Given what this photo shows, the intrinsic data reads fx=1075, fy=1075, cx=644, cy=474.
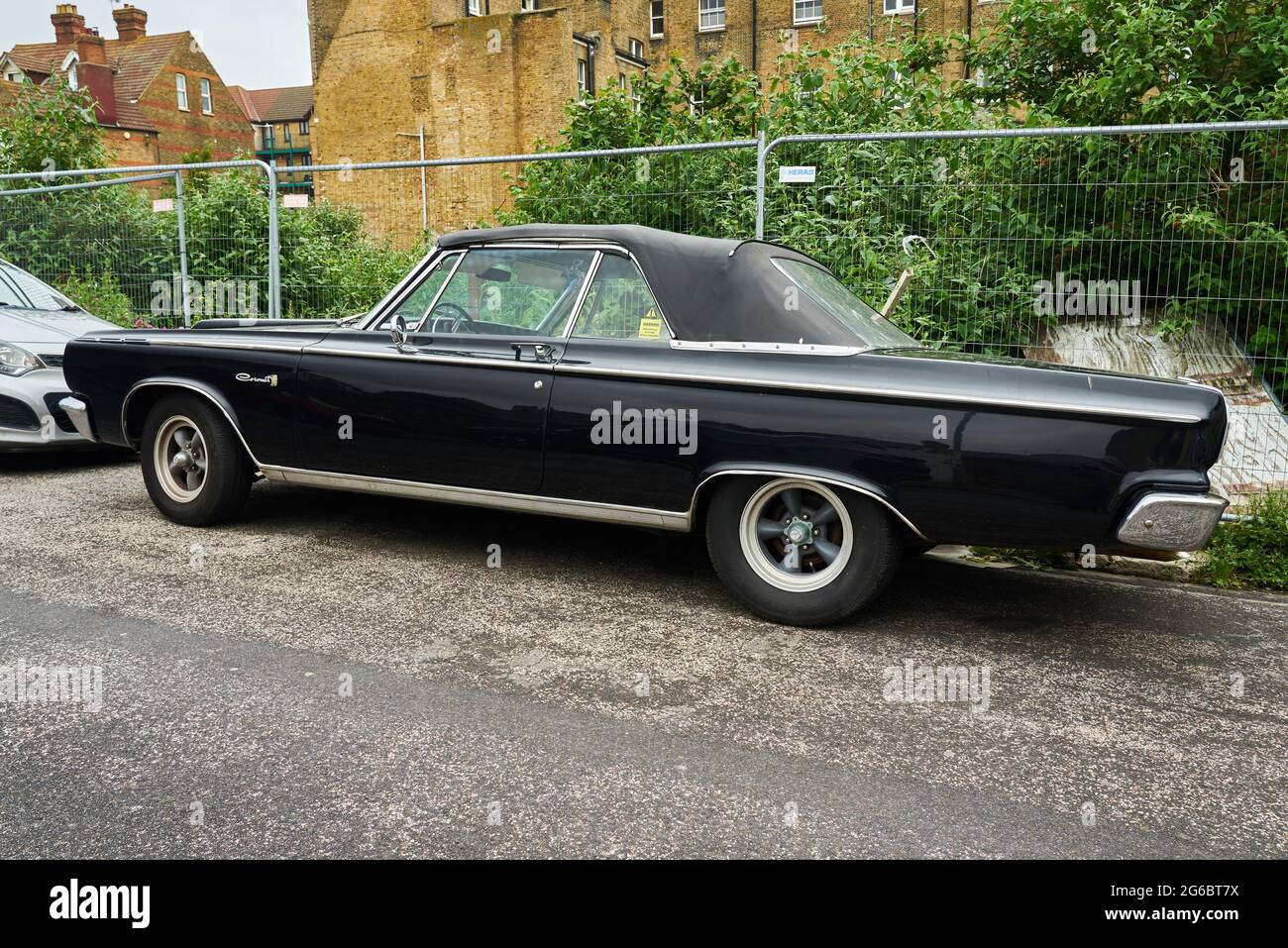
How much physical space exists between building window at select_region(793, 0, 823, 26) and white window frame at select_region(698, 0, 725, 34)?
303 centimetres

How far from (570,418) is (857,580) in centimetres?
139

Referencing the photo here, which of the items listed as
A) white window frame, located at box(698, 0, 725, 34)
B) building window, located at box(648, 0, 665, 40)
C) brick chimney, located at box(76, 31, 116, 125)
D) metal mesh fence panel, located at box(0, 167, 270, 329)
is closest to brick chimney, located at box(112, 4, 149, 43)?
brick chimney, located at box(76, 31, 116, 125)

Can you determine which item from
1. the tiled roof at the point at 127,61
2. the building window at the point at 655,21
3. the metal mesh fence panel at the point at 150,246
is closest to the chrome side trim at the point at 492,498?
the metal mesh fence panel at the point at 150,246

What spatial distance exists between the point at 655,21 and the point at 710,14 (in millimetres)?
2826

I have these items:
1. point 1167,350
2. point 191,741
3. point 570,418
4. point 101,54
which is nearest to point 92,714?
point 191,741

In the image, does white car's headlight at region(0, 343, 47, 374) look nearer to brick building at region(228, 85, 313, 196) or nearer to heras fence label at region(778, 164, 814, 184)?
heras fence label at region(778, 164, 814, 184)

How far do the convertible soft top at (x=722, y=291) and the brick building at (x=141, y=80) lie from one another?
44306mm

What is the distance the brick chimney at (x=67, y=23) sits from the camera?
4556 centimetres

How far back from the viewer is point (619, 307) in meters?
4.75

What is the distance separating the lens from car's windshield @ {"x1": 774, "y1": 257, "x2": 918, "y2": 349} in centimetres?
466

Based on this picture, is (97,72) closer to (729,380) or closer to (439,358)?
(439,358)

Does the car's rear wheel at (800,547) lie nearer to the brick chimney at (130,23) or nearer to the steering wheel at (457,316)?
the steering wheel at (457,316)

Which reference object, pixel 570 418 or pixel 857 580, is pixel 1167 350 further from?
pixel 570 418

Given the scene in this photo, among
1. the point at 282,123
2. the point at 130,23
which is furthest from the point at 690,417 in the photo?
the point at 282,123
